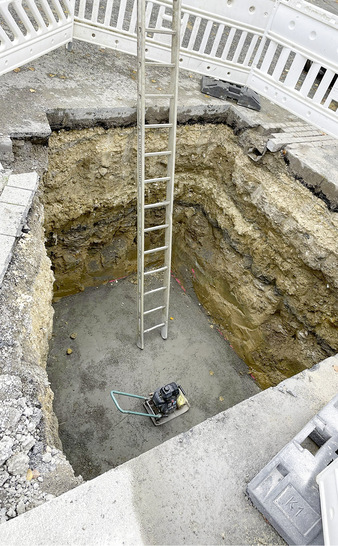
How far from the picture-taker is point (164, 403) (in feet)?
13.5

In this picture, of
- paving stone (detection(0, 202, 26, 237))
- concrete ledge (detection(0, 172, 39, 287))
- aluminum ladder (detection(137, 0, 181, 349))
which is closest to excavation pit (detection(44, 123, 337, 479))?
aluminum ladder (detection(137, 0, 181, 349))

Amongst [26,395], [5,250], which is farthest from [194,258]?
[26,395]

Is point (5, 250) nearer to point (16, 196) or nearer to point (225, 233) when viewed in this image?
point (16, 196)

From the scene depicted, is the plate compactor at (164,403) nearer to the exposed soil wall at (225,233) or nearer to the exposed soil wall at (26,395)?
the exposed soil wall at (225,233)

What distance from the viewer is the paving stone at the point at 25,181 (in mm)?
3256

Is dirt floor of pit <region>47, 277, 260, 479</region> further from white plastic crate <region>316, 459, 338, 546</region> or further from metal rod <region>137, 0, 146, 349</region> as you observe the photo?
white plastic crate <region>316, 459, 338, 546</region>

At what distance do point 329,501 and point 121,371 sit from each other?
138 inches

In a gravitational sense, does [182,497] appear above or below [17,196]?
below

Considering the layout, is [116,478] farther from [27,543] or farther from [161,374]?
[161,374]

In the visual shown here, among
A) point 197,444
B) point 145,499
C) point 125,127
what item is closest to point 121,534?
point 145,499

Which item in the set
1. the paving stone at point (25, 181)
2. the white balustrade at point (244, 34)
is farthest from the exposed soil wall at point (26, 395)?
the white balustrade at point (244, 34)

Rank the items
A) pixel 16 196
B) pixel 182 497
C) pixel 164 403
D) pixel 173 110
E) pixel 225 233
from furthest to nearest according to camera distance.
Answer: pixel 225 233 → pixel 164 403 → pixel 173 110 → pixel 16 196 → pixel 182 497

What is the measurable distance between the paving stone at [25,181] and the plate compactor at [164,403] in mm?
2419

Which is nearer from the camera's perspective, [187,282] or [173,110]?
[173,110]
